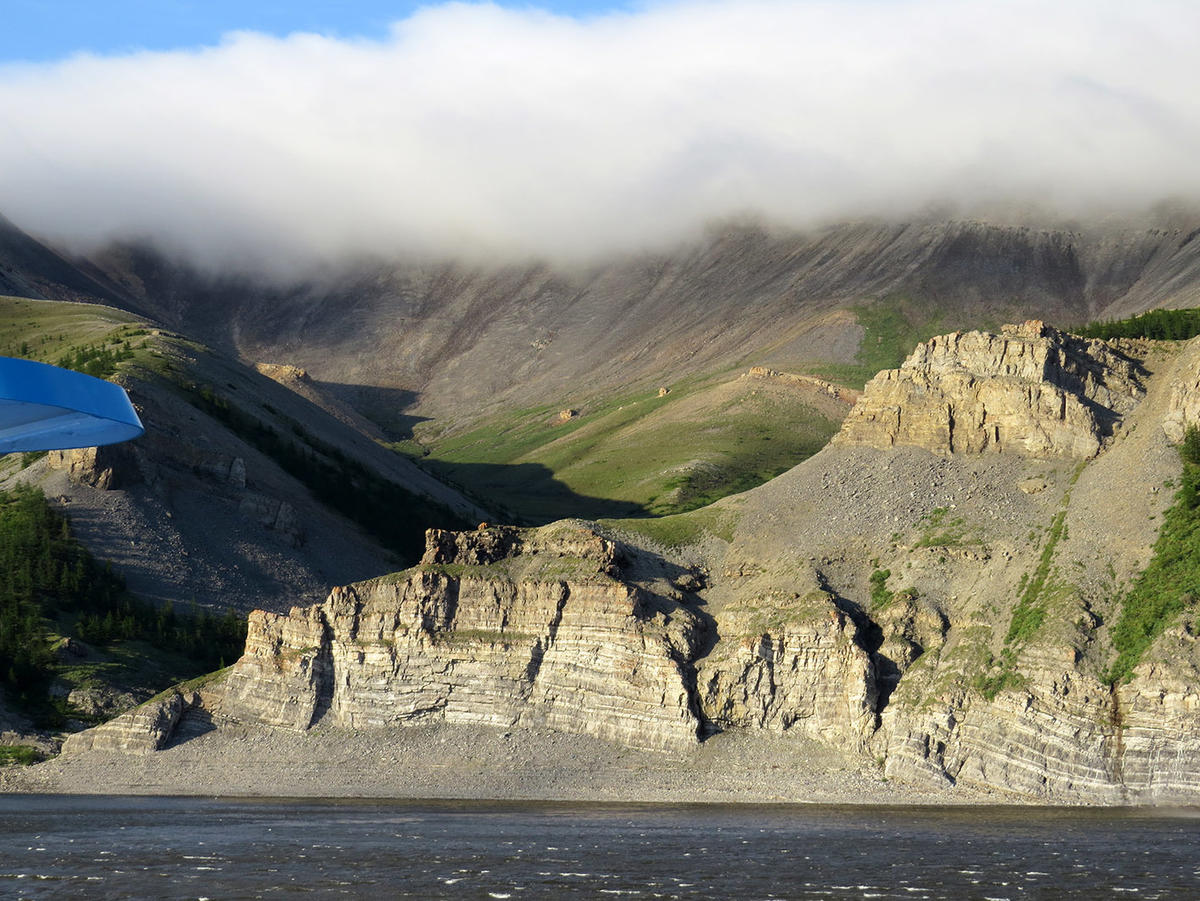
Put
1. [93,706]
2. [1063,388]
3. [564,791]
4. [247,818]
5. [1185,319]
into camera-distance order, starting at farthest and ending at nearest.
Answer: [1185,319] → [93,706] → [1063,388] → [564,791] → [247,818]

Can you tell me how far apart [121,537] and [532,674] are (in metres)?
65.3

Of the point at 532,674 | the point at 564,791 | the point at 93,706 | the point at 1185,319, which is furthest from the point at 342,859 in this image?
the point at 1185,319

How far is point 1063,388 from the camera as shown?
98.7m

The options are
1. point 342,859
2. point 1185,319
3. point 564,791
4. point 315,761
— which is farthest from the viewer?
point 1185,319

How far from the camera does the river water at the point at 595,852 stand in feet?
161

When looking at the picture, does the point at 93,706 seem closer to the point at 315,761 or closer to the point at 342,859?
the point at 315,761

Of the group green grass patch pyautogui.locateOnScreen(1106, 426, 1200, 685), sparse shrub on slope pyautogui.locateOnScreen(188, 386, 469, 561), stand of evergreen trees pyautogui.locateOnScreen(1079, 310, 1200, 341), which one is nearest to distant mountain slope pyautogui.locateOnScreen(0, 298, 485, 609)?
sparse shrub on slope pyautogui.locateOnScreen(188, 386, 469, 561)

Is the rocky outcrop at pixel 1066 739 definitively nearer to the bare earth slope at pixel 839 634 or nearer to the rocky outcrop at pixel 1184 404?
the bare earth slope at pixel 839 634

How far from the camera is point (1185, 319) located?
441 ft

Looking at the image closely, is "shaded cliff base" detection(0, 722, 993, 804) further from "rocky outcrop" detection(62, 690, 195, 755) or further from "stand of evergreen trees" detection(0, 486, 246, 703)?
"stand of evergreen trees" detection(0, 486, 246, 703)

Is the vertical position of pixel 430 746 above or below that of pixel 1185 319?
below

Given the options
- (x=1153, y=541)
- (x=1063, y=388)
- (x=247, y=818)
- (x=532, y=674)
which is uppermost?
(x=1063, y=388)

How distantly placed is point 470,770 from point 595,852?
26.4 metres

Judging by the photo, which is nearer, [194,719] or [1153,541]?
[1153,541]
